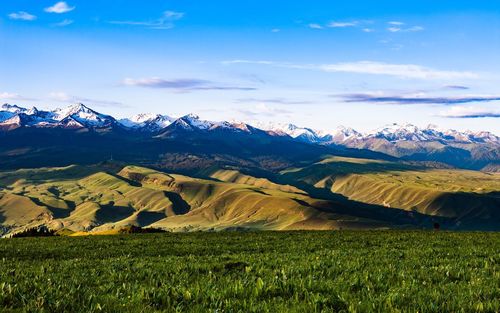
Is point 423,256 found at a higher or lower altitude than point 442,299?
lower

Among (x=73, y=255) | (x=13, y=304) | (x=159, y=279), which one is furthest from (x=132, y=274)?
(x=73, y=255)

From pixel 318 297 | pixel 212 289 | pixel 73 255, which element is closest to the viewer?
pixel 318 297

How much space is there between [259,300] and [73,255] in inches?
842

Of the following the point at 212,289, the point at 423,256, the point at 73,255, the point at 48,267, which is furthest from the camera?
the point at 73,255

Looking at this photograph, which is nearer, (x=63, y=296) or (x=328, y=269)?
(x=63, y=296)

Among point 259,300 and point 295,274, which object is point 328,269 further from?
point 259,300

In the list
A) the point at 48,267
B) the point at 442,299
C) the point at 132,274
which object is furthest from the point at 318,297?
the point at 48,267

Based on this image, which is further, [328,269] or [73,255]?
[73,255]

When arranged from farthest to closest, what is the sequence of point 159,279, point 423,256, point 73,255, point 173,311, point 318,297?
point 73,255 < point 423,256 < point 159,279 < point 318,297 < point 173,311

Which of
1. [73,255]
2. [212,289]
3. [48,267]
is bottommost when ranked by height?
[73,255]

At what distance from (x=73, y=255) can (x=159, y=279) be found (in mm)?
16277

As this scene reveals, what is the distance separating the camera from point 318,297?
40.1ft

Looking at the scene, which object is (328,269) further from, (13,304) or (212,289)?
(13,304)

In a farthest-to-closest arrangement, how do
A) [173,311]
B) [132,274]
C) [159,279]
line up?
1. [132,274]
2. [159,279]
3. [173,311]
